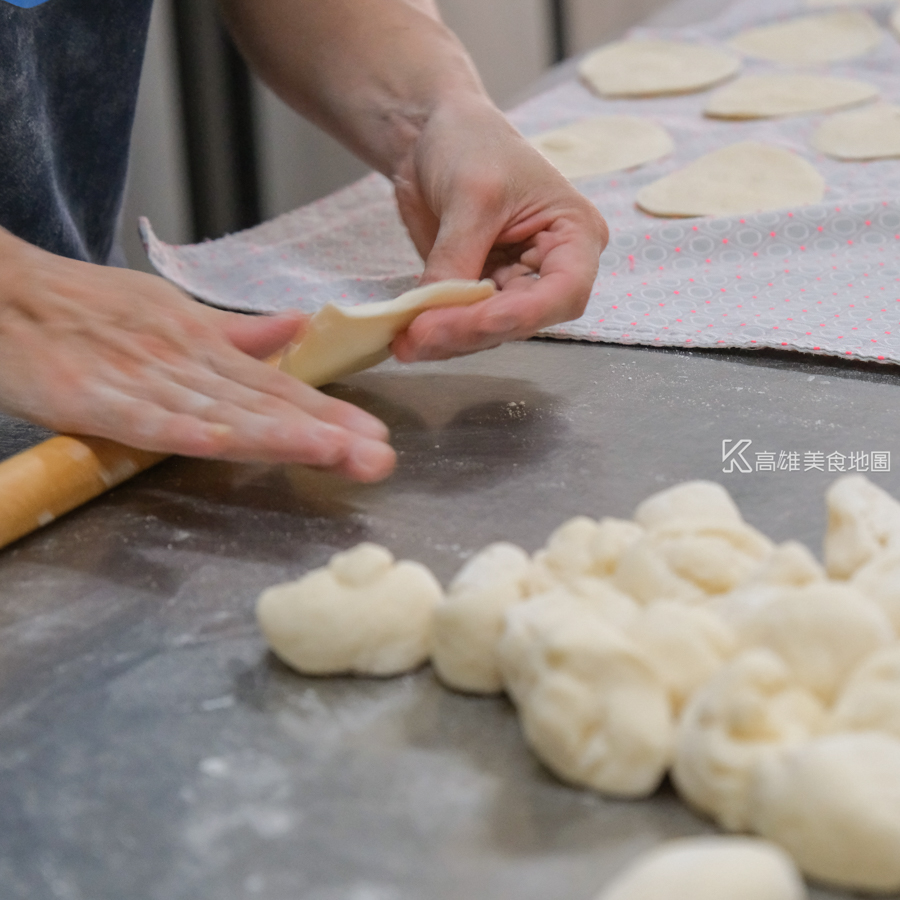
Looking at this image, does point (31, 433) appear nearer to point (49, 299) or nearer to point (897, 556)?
point (49, 299)

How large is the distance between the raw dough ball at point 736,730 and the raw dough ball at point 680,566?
0.34ft

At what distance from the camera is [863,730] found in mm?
571

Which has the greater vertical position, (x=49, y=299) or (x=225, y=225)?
(x=49, y=299)

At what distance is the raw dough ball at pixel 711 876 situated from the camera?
0.49 m

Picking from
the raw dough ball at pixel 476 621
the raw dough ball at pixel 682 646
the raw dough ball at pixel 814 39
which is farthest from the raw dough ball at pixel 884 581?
the raw dough ball at pixel 814 39

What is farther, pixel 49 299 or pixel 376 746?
pixel 49 299

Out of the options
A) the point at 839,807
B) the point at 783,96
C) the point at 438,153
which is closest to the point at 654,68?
the point at 783,96

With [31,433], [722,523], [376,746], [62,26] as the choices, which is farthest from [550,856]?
[62,26]

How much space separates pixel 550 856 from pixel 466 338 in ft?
1.97

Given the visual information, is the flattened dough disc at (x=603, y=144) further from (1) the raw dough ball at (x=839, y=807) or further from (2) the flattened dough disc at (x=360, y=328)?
(1) the raw dough ball at (x=839, y=807)

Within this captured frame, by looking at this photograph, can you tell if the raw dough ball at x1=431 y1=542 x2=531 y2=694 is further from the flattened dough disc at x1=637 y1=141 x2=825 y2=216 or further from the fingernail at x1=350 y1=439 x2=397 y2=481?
the flattened dough disc at x1=637 y1=141 x2=825 y2=216

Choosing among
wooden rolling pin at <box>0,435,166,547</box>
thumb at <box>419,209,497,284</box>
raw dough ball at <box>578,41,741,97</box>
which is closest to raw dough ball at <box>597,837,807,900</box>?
wooden rolling pin at <box>0,435,166,547</box>

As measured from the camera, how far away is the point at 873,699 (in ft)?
1.86

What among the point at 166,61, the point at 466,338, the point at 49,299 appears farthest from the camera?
the point at 166,61
